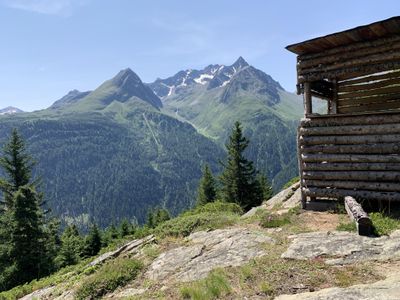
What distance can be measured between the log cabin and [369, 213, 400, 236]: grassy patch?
192 centimetres

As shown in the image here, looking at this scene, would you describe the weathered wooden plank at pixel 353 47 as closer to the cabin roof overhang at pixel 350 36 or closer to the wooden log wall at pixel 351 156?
the cabin roof overhang at pixel 350 36

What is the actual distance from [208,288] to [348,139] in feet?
31.5

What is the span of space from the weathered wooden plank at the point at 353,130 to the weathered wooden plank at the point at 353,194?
231cm

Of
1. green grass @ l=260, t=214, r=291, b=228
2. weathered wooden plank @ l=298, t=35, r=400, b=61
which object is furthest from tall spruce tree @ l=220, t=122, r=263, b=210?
green grass @ l=260, t=214, r=291, b=228

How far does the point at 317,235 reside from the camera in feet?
37.8

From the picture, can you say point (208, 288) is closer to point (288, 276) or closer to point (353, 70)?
point (288, 276)

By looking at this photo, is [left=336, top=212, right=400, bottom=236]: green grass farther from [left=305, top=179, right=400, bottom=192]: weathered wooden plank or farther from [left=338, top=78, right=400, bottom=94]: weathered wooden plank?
[left=338, top=78, right=400, bottom=94]: weathered wooden plank

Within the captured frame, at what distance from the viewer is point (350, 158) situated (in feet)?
50.4

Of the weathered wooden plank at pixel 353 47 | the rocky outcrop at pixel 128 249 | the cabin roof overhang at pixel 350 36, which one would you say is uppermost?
the cabin roof overhang at pixel 350 36

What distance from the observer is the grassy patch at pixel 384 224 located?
11.0m

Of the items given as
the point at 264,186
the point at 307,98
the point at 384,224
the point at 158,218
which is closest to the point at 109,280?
the point at 384,224

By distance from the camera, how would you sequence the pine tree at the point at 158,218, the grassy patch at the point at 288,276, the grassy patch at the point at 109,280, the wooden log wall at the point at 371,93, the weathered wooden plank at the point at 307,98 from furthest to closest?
the pine tree at the point at 158,218
the wooden log wall at the point at 371,93
the weathered wooden plank at the point at 307,98
the grassy patch at the point at 109,280
the grassy patch at the point at 288,276

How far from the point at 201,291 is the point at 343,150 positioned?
31.4 feet

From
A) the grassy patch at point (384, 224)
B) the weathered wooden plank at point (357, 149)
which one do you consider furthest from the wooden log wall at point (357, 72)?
the grassy patch at point (384, 224)
